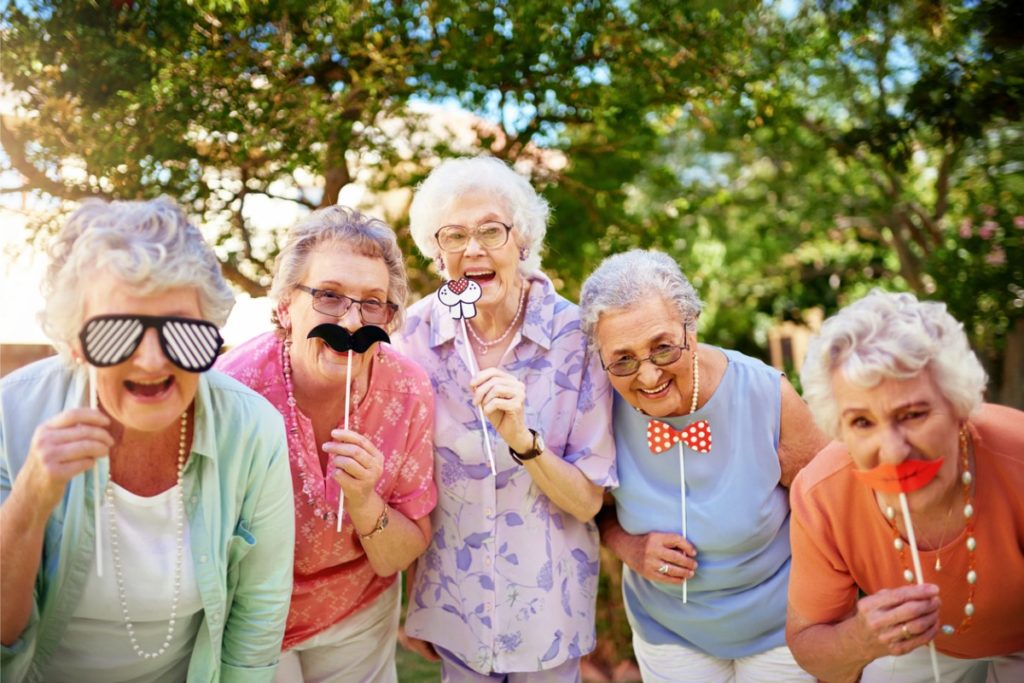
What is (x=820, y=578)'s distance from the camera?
239 centimetres

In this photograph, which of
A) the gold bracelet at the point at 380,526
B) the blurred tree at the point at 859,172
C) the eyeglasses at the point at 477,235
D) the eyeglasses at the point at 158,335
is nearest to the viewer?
the eyeglasses at the point at 158,335

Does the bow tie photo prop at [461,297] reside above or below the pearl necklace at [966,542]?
above

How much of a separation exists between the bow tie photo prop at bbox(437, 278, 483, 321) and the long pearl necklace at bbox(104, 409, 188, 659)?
2.90 ft

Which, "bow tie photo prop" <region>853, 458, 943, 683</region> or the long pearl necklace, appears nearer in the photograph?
"bow tie photo prop" <region>853, 458, 943, 683</region>

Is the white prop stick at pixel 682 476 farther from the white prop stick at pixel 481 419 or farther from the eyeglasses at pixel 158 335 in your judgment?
the eyeglasses at pixel 158 335

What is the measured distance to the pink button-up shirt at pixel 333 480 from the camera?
2773 millimetres

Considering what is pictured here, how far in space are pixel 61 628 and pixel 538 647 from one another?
137 cm

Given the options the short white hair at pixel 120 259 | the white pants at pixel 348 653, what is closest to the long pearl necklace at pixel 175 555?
the short white hair at pixel 120 259

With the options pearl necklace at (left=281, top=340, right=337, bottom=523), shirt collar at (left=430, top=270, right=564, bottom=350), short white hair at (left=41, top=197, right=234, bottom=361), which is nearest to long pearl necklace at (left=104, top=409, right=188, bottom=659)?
short white hair at (left=41, top=197, right=234, bottom=361)

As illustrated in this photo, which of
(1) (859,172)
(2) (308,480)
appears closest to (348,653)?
(2) (308,480)

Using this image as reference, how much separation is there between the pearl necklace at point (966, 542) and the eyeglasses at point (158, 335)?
167 centimetres

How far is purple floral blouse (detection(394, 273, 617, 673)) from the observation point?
2902mm

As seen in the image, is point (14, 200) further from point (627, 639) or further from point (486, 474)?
point (627, 639)

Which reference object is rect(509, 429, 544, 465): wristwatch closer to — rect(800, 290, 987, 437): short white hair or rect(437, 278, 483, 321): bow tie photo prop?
rect(437, 278, 483, 321): bow tie photo prop
